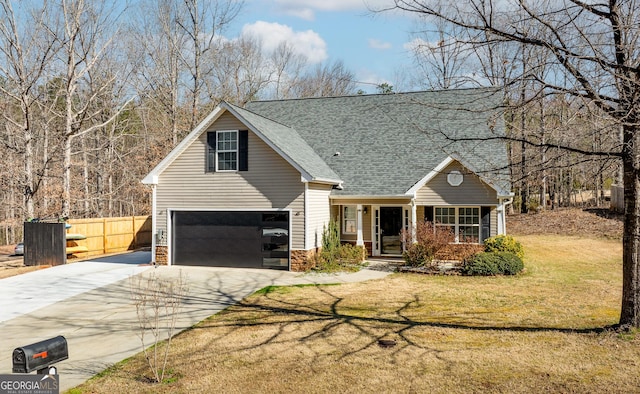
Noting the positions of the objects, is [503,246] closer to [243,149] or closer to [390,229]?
[390,229]

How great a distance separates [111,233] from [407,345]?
1862 centimetres

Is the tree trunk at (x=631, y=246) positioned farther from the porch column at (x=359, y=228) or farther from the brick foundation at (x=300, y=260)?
the porch column at (x=359, y=228)

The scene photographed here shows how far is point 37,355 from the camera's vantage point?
14.5 feet

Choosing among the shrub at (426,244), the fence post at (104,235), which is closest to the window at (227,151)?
the shrub at (426,244)

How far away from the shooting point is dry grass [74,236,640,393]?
21.3 feet

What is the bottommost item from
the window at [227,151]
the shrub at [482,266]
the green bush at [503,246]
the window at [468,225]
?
the shrub at [482,266]

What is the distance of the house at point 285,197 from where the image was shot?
16844 millimetres

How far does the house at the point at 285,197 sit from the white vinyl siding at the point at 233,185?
0.12 ft

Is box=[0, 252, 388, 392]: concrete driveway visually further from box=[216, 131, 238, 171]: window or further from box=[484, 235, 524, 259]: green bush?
box=[484, 235, 524, 259]: green bush

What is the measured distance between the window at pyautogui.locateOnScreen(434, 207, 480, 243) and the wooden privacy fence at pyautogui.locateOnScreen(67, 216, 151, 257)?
15.2 metres

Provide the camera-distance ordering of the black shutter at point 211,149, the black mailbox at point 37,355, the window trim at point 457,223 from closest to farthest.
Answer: the black mailbox at point 37,355
the black shutter at point 211,149
the window trim at point 457,223

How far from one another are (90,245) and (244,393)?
58.4 ft

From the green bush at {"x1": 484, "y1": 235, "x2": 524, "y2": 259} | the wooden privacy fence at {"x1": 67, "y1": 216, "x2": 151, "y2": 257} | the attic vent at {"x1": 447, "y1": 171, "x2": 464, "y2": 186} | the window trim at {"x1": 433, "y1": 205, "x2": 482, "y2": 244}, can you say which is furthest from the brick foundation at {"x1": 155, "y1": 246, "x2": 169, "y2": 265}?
the green bush at {"x1": 484, "y1": 235, "x2": 524, "y2": 259}

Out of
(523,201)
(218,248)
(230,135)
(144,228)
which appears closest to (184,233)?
(218,248)
